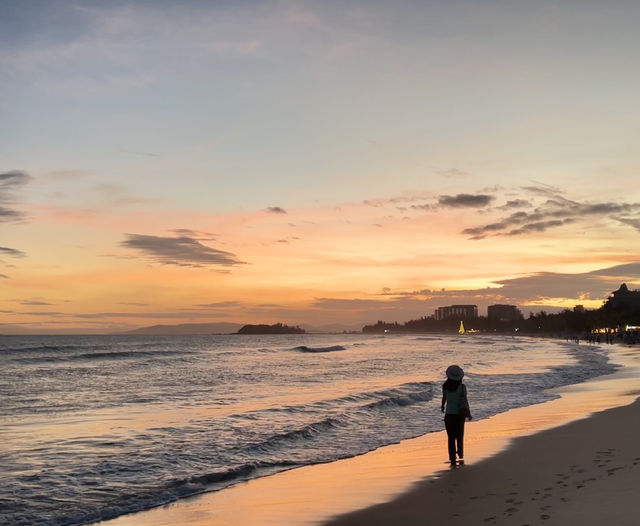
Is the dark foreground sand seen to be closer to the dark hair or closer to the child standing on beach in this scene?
the child standing on beach

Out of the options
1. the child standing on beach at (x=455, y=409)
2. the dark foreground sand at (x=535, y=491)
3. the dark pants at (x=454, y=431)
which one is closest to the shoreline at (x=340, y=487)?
the dark foreground sand at (x=535, y=491)

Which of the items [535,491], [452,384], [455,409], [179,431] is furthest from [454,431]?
[179,431]

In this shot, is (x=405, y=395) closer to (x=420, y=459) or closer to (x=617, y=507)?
(x=420, y=459)

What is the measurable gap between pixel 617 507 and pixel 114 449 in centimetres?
1204

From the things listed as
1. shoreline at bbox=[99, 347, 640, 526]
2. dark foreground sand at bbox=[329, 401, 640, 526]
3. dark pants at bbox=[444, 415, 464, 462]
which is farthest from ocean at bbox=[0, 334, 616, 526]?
dark foreground sand at bbox=[329, 401, 640, 526]

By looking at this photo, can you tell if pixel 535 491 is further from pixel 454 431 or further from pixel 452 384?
pixel 452 384

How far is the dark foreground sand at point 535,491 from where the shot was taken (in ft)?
28.2

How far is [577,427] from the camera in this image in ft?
59.5

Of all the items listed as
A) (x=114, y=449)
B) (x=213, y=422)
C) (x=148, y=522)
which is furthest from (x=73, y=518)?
(x=213, y=422)

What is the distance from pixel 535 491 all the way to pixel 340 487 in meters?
3.58

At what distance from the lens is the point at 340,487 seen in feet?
39.4

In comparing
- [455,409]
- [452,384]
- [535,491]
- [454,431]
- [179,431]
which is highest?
[452,384]

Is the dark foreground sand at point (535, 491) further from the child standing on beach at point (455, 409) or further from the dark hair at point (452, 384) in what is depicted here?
the dark hair at point (452, 384)

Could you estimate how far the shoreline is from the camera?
10.1 metres
